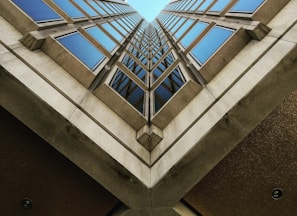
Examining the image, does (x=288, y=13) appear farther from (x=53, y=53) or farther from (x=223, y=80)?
(x=53, y=53)

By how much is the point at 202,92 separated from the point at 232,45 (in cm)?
133

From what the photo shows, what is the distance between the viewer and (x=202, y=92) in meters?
6.07

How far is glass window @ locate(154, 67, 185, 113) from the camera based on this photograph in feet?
24.1

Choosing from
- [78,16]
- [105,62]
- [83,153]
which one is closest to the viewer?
[83,153]

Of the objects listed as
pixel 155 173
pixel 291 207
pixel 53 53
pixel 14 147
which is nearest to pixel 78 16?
pixel 53 53

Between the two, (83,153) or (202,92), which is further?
(202,92)

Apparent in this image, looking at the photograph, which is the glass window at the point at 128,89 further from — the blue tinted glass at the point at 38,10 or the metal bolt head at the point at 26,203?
the metal bolt head at the point at 26,203

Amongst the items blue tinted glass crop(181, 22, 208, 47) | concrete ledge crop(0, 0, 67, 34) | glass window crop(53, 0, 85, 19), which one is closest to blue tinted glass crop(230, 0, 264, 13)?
blue tinted glass crop(181, 22, 208, 47)

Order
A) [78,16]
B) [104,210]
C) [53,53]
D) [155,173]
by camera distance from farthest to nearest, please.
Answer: [78,16], [53,53], [104,210], [155,173]

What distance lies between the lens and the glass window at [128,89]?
7.30 meters

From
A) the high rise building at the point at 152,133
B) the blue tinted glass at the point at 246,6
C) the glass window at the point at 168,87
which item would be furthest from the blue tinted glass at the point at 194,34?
the high rise building at the point at 152,133

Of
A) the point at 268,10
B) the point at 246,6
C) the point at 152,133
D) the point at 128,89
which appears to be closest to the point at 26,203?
the point at 152,133

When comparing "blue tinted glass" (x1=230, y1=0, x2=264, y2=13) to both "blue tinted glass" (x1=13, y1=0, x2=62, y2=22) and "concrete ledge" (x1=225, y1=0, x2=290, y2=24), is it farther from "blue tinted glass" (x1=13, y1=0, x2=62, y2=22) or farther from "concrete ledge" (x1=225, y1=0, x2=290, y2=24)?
"blue tinted glass" (x1=13, y1=0, x2=62, y2=22)

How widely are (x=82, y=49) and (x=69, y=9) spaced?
10.3ft
